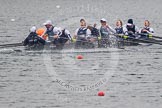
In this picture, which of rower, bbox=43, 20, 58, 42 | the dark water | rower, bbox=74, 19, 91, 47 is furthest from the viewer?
rower, bbox=74, 19, 91, 47

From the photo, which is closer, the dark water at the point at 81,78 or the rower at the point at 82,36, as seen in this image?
the dark water at the point at 81,78

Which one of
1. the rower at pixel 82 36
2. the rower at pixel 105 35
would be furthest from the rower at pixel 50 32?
the rower at pixel 105 35

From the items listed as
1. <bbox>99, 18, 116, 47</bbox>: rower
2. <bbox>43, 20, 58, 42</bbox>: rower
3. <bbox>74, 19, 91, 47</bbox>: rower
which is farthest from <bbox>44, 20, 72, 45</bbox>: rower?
<bbox>99, 18, 116, 47</bbox>: rower

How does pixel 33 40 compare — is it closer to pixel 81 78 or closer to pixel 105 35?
pixel 105 35

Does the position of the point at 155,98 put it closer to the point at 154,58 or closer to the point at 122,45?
the point at 154,58

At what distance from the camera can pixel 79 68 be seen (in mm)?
39625

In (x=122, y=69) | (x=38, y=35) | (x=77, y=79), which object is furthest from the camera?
(x=38, y=35)

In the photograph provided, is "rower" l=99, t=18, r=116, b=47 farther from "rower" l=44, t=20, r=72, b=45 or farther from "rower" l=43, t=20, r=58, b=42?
"rower" l=43, t=20, r=58, b=42

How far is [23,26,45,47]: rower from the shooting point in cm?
4534

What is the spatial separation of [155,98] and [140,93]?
1.29 meters

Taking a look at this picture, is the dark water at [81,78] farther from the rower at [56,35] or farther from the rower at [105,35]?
the rower at [56,35]

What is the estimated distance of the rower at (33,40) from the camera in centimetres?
4534

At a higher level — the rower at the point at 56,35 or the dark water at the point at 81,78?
the rower at the point at 56,35

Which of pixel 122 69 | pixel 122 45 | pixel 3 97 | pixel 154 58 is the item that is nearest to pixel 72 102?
pixel 3 97
